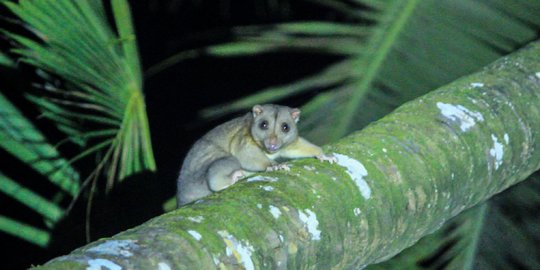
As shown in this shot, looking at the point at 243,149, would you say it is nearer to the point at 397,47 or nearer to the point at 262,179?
the point at 397,47

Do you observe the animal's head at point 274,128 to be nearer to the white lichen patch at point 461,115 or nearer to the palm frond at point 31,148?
the palm frond at point 31,148

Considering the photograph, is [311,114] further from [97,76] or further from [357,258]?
[357,258]

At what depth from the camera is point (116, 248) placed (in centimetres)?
159

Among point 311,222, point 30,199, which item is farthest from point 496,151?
point 30,199

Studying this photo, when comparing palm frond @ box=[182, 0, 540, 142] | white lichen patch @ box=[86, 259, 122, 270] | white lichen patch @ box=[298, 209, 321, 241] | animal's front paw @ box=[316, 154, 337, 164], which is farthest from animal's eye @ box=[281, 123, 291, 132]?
white lichen patch @ box=[86, 259, 122, 270]

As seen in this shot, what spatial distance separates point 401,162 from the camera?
8.00ft

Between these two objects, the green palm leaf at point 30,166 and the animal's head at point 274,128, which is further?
the animal's head at point 274,128

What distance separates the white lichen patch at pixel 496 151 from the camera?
8.91 feet

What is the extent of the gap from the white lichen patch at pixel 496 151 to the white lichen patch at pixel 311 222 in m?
0.91

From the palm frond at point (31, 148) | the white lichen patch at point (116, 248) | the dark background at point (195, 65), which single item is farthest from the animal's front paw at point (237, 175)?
the dark background at point (195, 65)

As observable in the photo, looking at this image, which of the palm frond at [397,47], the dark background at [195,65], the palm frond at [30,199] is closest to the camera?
the palm frond at [30,199]

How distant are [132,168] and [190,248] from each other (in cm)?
209

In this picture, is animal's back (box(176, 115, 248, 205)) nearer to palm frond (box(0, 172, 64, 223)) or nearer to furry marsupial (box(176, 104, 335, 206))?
furry marsupial (box(176, 104, 335, 206))

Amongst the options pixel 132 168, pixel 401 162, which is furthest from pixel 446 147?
pixel 132 168
